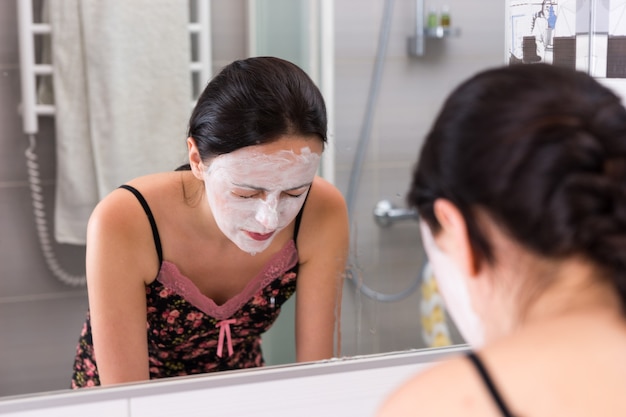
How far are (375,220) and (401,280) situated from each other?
0.10m

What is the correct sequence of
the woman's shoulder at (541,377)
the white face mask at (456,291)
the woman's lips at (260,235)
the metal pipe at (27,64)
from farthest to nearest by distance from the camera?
the woman's lips at (260,235) < the metal pipe at (27,64) < the white face mask at (456,291) < the woman's shoulder at (541,377)

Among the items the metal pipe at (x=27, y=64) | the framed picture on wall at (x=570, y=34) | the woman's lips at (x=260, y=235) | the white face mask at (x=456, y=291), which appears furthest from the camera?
the framed picture on wall at (x=570, y=34)

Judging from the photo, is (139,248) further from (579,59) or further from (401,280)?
(579,59)

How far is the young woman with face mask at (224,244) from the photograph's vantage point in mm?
903

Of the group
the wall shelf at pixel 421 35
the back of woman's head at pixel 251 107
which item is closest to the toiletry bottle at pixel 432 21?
the wall shelf at pixel 421 35

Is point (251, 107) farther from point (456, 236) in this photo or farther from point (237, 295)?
point (456, 236)

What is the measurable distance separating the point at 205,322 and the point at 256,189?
211 mm

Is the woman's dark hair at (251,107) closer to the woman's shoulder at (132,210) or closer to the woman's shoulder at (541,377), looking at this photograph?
the woman's shoulder at (132,210)

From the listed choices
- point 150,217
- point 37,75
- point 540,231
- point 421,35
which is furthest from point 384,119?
point 540,231

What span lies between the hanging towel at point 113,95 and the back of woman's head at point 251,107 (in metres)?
0.04

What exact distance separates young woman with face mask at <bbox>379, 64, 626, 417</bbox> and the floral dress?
526 mm

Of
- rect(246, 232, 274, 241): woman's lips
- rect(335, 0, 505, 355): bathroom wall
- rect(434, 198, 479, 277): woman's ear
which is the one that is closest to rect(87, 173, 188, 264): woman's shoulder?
rect(246, 232, 274, 241): woman's lips

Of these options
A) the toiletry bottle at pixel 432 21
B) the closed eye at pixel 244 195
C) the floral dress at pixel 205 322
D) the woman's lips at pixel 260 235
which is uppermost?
the toiletry bottle at pixel 432 21

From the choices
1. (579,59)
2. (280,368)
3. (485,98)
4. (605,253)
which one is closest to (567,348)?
(605,253)
